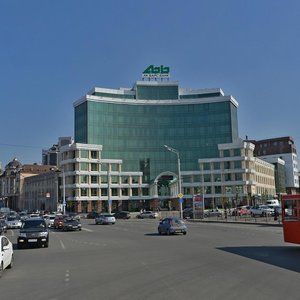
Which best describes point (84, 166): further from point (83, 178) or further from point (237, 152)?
point (237, 152)

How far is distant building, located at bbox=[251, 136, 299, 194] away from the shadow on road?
476 ft

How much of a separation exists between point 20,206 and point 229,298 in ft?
517

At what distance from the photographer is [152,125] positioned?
402ft

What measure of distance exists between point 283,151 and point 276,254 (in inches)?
6001

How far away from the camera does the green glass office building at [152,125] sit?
118 m

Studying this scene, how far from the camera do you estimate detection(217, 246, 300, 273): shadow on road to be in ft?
48.9

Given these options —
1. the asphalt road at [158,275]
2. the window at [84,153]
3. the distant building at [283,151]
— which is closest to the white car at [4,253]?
the asphalt road at [158,275]

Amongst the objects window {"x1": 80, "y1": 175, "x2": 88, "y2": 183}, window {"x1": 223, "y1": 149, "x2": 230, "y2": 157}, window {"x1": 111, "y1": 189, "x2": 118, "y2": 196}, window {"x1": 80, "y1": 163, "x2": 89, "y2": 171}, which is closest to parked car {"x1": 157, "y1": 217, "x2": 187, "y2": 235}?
window {"x1": 80, "y1": 175, "x2": 88, "y2": 183}

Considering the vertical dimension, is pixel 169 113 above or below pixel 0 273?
above

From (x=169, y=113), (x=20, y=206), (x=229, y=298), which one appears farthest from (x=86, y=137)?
(x=229, y=298)

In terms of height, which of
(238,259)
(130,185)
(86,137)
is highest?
(86,137)

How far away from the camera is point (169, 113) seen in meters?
123

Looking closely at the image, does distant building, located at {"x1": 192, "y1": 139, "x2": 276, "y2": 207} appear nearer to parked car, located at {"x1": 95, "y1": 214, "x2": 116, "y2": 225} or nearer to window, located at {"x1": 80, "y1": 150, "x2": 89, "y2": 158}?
window, located at {"x1": 80, "y1": 150, "x2": 89, "y2": 158}

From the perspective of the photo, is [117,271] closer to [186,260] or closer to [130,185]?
[186,260]
